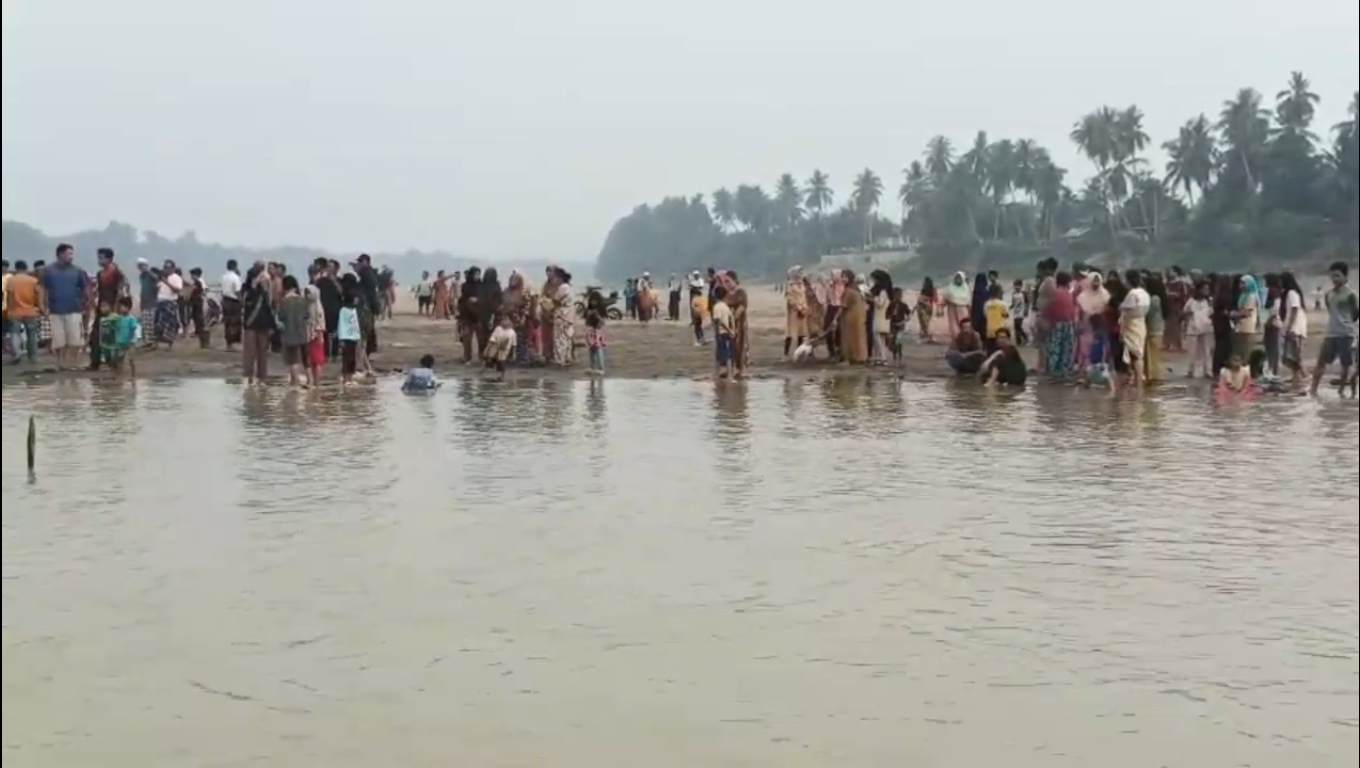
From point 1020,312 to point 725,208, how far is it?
506 feet

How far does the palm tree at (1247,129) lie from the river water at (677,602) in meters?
A: 80.5

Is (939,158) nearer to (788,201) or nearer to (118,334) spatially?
(788,201)

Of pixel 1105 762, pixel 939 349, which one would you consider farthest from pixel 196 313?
pixel 1105 762

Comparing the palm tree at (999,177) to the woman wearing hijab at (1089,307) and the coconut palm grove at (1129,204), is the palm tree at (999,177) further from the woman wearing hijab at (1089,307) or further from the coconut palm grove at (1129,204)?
the woman wearing hijab at (1089,307)

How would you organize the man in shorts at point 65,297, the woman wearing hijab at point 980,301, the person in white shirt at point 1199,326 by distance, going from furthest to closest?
the woman wearing hijab at point 980,301
the person in white shirt at point 1199,326
the man in shorts at point 65,297

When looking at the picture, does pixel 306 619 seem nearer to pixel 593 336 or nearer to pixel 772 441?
pixel 772 441

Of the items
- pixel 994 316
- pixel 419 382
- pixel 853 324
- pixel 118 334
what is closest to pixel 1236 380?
pixel 994 316

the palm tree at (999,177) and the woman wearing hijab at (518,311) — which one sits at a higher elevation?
the palm tree at (999,177)

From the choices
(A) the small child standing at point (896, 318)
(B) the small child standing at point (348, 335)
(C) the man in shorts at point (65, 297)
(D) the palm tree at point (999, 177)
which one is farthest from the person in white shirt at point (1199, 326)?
(D) the palm tree at point (999, 177)

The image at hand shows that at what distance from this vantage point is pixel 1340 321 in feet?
56.3

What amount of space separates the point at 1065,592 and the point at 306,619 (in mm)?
3607

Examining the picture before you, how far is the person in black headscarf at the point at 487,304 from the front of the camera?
21500 mm

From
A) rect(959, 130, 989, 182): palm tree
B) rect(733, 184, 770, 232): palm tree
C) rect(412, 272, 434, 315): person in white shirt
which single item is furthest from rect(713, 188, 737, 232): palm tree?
rect(412, 272, 434, 315): person in white shirt

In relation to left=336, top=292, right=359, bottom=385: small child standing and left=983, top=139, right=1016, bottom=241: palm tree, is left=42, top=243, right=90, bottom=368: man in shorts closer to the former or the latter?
left=336, top=292, right=359, bottom=385: small child standing
